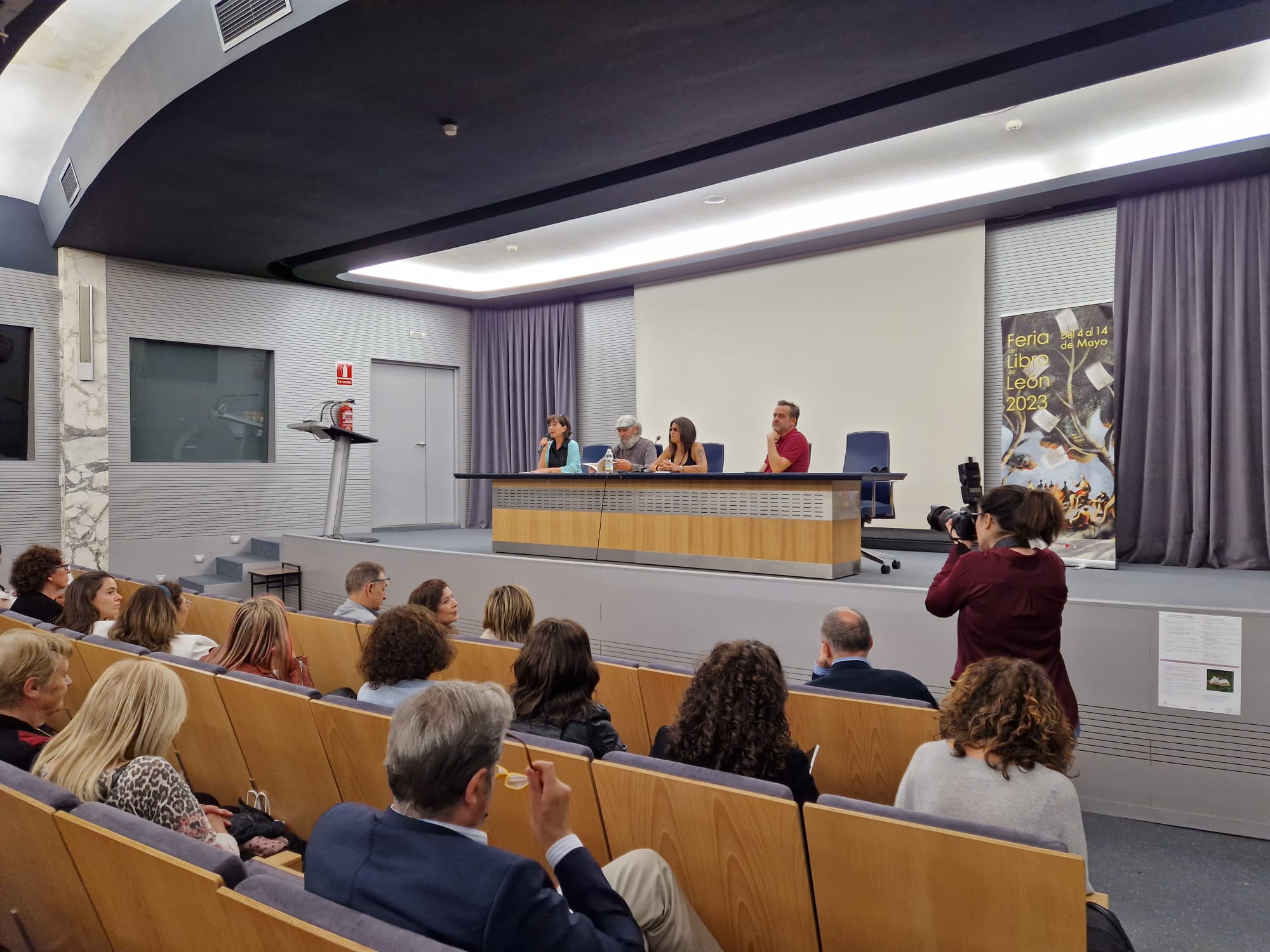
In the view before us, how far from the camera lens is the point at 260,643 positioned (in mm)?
2686

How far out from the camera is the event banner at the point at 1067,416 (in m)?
5.78

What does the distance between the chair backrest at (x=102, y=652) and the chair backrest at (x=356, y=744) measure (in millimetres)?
1024

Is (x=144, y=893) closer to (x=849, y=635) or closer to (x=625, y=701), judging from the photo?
(x=625, y=701)

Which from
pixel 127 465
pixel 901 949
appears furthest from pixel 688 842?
pixel 127 465

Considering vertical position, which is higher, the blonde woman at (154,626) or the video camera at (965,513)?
the video camera at (965,513)

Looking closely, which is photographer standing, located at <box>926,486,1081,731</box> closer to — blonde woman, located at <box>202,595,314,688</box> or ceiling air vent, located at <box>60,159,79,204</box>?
blonde woman, located at <box>202,595,314,688</box>

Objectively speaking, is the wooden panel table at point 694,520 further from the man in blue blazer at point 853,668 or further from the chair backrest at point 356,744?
the chair backrest at point 356,744

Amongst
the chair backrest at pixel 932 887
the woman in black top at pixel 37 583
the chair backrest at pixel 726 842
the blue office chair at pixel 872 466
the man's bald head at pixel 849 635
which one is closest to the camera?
the chair backrest at pixel 932 887

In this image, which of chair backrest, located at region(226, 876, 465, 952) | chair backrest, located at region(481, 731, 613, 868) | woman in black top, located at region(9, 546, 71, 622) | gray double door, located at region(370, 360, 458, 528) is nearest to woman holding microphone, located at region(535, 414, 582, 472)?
gray double door, located at region(370, 360, 458, 528)

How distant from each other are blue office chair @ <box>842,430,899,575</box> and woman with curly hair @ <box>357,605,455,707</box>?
360 centimetres

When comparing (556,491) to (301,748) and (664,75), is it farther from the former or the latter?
(301,748)

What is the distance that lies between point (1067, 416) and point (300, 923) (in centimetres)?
628

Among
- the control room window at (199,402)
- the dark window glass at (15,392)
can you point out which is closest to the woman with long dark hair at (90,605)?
the dark window glass at (15,392)

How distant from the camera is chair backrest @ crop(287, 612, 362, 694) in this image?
3287 millimetres
